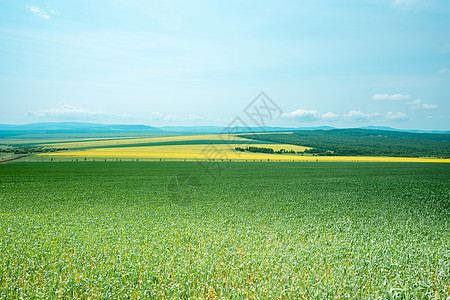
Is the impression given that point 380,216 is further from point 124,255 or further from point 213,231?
point 124,255

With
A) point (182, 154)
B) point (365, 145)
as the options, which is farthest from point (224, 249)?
point (365, 145)

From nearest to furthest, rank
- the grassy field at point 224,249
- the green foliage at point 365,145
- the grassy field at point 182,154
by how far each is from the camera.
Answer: the grassy field at point 224,249 → the grassy field at point 182,154 → the green foliage at point 365,145

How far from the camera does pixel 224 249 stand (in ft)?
30.1

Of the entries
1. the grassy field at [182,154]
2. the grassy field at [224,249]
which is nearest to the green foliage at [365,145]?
the grassy field at [182,154]

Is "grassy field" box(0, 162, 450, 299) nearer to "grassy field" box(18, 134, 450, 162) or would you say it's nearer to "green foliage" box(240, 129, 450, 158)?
"grassy field" box(18, 134, 450, 162)

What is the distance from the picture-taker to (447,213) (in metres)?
15.5

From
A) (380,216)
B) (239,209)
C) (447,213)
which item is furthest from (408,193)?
(239,209)

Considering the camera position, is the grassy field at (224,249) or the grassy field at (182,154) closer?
the grassy field at (224,249)

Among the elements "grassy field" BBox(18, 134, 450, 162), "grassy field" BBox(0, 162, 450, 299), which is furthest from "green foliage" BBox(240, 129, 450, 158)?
"grassy field" BBox(0, 162, 450, 299)

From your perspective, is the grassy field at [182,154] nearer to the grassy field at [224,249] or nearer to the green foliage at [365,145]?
the green foliage at [365,145]

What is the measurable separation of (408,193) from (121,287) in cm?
2436

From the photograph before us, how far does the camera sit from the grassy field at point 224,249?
6.56m

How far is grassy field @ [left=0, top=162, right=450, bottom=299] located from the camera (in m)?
6.56

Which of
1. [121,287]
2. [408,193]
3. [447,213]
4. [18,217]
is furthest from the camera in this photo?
[408,193]
